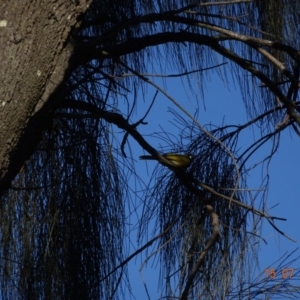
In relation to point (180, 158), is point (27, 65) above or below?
below

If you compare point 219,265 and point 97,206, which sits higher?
point 97,206

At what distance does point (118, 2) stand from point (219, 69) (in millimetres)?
252

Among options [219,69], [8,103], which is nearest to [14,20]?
[8,103]

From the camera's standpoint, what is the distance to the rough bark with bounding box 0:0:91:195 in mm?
805

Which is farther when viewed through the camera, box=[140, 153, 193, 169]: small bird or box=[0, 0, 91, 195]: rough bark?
box=[140, 153, 193, 169]: small bird

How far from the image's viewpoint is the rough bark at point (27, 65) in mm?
805

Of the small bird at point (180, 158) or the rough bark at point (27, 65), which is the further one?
the small bird at point (180, 158)

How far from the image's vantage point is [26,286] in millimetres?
1319

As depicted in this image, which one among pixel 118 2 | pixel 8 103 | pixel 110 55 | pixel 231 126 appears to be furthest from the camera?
pixel 118 2

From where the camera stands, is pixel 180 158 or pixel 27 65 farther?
pixel 180 158

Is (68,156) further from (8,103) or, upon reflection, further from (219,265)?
(8,103)

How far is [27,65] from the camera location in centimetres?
82

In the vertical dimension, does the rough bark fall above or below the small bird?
below

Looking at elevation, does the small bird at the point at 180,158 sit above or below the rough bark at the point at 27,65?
above
